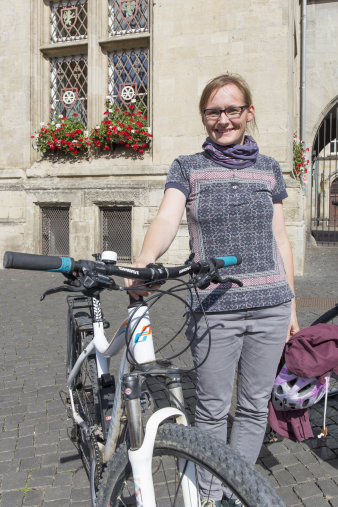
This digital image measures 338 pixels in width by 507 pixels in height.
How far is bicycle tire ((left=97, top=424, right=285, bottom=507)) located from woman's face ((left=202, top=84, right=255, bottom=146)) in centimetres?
120

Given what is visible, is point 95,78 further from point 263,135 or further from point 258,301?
point 258,301

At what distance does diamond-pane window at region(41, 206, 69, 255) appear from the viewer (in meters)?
10.9

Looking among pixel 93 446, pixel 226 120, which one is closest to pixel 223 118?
pixel 226 120

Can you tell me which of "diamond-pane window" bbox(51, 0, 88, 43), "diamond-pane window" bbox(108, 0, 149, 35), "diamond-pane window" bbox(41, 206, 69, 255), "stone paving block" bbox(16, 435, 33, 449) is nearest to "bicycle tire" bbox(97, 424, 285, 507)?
"stone paving block" bbox(16, 435, 33, 449)

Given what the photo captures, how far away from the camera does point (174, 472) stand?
1596mm

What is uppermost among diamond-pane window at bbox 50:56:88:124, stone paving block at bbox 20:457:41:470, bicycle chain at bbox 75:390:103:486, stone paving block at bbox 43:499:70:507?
diamond-pane window at bbox 50:56:88:124

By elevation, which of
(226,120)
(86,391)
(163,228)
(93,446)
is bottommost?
(93,446)

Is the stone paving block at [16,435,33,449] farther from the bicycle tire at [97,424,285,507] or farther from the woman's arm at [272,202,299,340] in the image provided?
the woman's arm at [272,202,299,340]

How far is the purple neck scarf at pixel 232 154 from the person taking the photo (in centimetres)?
212

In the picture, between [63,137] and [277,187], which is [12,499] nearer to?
[277,187]

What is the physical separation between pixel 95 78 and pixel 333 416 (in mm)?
9047

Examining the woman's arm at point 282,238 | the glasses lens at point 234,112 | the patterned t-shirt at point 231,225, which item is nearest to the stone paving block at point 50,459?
the patterned t-shirt at point 231,225

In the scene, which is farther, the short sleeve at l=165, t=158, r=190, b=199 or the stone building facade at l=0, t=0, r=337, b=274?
the stone building facade at l=0, t=0, r=337, b=274

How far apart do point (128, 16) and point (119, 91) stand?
155 centimetres
